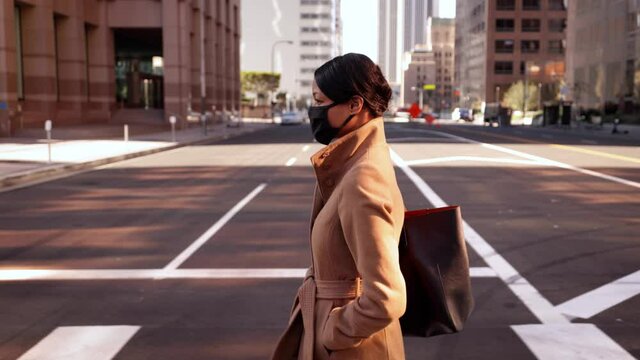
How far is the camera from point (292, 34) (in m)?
196

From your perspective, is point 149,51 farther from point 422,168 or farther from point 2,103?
point 422,168

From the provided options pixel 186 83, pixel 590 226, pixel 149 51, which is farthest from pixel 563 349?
pixel 149 51

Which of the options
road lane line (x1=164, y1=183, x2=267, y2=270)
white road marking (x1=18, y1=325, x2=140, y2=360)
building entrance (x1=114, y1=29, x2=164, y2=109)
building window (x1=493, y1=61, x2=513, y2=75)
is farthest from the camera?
building window (x1=493, y1=61, x2=513, y2=75)

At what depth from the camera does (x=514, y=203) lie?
12734 millimetres

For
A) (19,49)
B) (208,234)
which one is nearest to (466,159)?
(208,234)

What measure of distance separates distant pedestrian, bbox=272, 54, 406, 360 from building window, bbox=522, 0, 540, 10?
13439 centimetres

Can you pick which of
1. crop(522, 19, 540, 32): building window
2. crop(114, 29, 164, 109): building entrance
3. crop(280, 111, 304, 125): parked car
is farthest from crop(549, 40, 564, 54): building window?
crop(114, 29, 164, 109): building entrance

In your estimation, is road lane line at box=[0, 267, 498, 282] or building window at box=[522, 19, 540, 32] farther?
building window at box=[522, 19, 540, 32]

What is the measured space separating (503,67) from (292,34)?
8317 centimetres

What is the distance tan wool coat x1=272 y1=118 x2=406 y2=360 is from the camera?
7.11ft

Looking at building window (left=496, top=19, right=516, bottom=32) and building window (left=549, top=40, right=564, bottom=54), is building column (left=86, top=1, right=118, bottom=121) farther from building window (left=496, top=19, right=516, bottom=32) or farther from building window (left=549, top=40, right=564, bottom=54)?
building window (left=549, top=40, right=564, bottom=54)

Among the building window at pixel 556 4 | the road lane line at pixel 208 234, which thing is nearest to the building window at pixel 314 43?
the building window at pixel 556 4

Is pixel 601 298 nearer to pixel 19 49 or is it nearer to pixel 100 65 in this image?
pixel 19 49

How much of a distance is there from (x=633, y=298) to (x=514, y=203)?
634 centimetres
